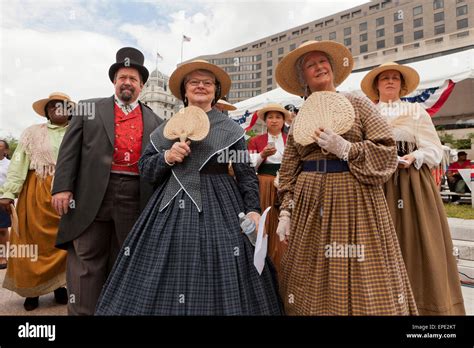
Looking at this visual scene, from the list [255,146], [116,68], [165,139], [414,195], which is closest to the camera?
[165,139]

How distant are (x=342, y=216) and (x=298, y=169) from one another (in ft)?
1.52

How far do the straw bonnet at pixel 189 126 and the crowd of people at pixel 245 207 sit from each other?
80 millimetres

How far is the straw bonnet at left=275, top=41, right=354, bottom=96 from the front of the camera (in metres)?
1.92

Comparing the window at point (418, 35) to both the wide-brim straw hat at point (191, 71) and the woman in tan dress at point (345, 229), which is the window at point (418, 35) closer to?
the wide-brim straw hat at point (191, 71)

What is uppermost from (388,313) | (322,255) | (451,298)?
(322,255)

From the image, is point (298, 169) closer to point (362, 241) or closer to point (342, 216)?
point (342, 216)

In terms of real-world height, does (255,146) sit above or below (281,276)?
above

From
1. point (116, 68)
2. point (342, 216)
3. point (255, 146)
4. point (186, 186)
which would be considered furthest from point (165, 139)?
point (255, 146)

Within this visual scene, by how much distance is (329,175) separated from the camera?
175cm

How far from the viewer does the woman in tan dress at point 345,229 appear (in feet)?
5.09

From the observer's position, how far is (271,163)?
10.4ft

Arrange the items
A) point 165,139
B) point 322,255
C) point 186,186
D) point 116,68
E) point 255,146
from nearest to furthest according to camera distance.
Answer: point 322,255 < point 186,186 < point 165,139 < point 116,68 < point 255,146

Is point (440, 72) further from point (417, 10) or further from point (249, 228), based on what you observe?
→ point (417, 10)

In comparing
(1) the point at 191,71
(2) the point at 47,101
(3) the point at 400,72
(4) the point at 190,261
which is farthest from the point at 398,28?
(4) the point at 190,261
